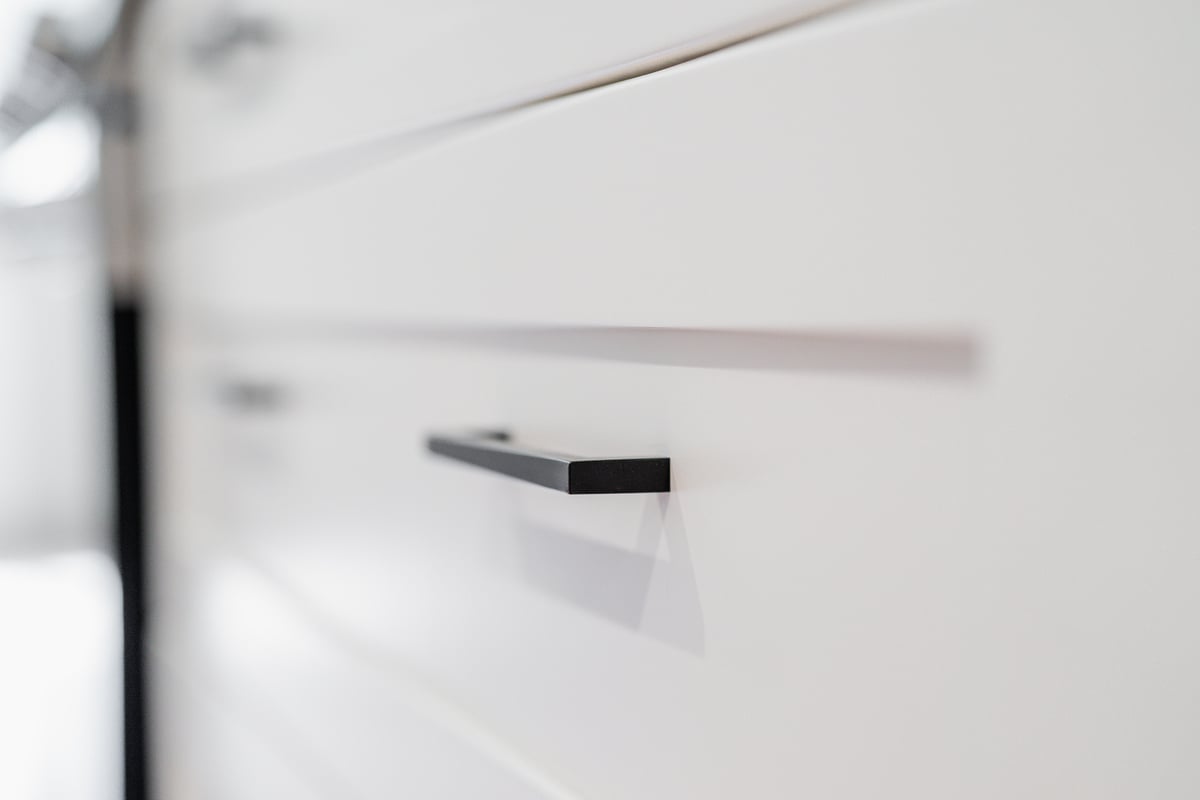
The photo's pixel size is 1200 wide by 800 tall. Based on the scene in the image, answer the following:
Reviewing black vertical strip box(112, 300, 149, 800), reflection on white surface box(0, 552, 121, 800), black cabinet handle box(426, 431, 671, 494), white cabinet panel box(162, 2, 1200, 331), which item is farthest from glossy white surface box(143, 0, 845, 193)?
reflection on white surface box(0, 552, 121, 800)

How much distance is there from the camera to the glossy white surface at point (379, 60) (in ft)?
1.28

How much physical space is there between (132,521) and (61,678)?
18 cm

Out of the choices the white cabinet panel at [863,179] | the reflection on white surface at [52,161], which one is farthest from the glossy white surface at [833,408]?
the reflection on white surface at [52,161]

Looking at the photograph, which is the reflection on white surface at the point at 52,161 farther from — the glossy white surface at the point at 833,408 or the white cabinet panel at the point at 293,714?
the glossy white surface at the point at 833,408

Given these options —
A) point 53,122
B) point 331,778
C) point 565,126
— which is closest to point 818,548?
point 565,126

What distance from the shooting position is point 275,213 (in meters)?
0.77

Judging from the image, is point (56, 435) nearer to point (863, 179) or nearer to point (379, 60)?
point (379, 60)

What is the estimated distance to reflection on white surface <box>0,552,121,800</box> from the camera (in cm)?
113

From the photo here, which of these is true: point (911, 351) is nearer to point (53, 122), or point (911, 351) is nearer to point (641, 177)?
point (641, 177)

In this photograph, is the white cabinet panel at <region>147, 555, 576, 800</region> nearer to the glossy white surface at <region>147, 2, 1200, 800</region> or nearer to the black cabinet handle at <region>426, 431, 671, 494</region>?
the glossy white surface at <region>147, 2, 1200, 800</region>

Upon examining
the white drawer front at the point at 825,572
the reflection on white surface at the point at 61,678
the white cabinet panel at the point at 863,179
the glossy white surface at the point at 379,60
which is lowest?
the reflection on white surface at the point at 61,678

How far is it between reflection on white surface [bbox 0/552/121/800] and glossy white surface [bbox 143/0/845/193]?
17.8 inches

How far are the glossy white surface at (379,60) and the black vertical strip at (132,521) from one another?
0.25 m

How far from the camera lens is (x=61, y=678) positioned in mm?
1168
